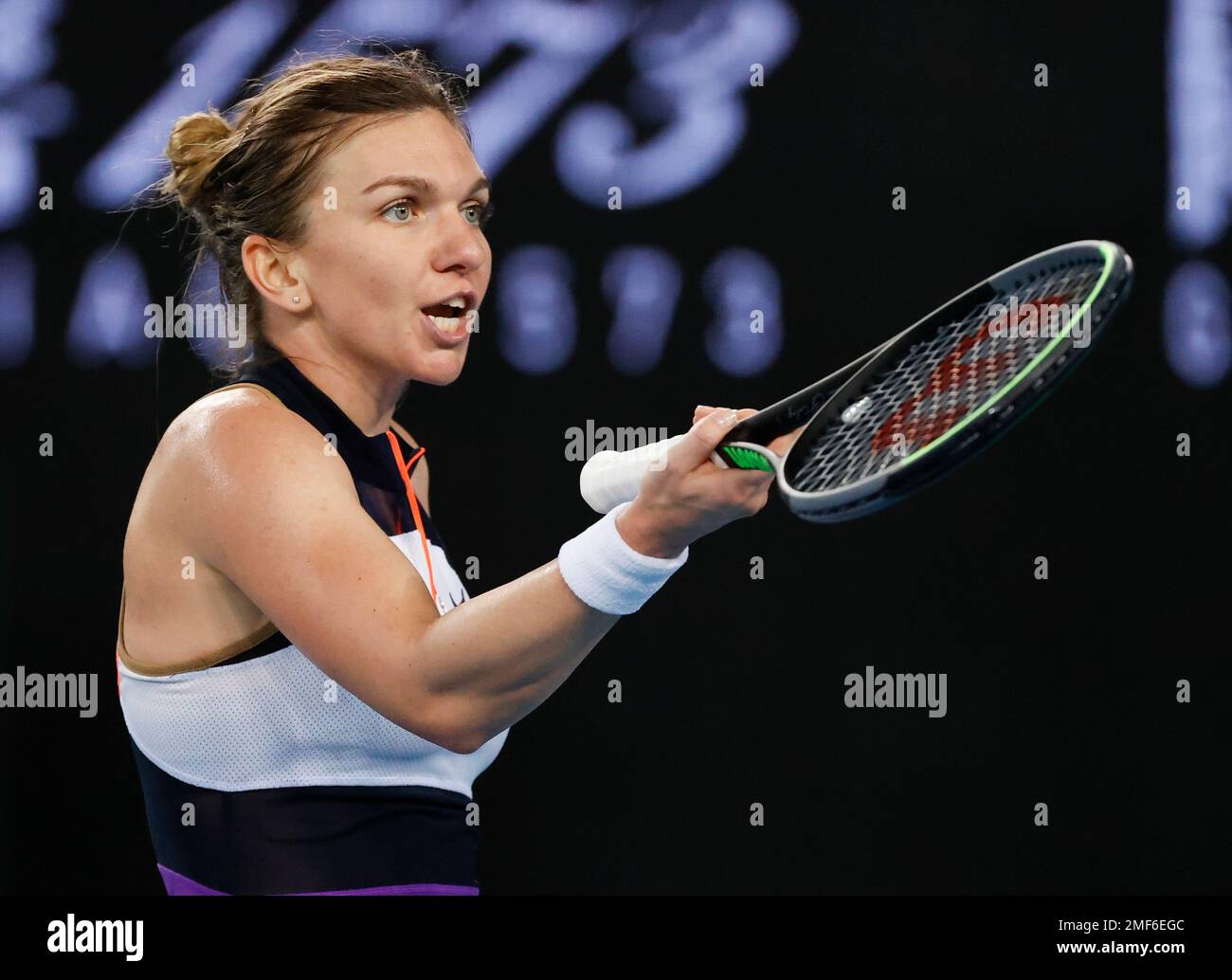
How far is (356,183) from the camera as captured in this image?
4.75ft

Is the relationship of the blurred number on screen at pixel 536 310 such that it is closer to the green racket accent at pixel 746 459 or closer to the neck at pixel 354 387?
the neck at pixel 354 387

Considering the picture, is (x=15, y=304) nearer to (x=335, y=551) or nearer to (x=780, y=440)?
(x=335, y=551)

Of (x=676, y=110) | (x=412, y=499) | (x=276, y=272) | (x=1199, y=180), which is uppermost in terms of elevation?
(x=676, y=110)

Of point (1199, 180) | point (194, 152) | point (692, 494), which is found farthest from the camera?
point (1199, 180)

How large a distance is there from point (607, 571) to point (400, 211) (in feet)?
1.62

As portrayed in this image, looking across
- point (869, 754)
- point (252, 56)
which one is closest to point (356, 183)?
point (252, 56)

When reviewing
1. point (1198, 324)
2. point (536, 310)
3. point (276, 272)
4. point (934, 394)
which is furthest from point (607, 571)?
point (1198, 324)

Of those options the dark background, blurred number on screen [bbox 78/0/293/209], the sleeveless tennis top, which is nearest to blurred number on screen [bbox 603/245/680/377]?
the dark background

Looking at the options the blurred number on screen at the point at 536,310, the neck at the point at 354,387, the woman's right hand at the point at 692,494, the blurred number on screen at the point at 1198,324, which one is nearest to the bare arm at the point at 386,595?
the woman's right hand at the point at 692,494

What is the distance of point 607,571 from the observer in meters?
1.16

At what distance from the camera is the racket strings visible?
1123 millimetres

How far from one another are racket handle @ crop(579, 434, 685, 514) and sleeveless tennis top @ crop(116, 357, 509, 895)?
0.60 ft

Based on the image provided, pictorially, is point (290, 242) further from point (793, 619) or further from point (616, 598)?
point (793, 619)

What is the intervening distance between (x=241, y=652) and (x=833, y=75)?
1.69 meters
